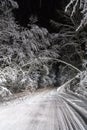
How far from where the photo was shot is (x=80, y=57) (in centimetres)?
685

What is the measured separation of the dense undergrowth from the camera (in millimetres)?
5344

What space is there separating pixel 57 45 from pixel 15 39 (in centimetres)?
154

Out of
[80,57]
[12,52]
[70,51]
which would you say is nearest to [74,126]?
[12,52]

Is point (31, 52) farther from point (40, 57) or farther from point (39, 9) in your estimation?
point (39, 9)

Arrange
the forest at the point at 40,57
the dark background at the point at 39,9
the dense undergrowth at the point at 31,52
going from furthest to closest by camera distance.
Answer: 1. the dark background at the point at 39,9
2. the dense undergrowth at the point at 31,52
3. the forest at the point at 40,57

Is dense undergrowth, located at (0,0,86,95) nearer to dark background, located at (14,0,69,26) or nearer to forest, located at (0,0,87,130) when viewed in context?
forest, located at (0,0,87,130)

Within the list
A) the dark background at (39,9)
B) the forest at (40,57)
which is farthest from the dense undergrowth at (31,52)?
the dark background at (39,9)

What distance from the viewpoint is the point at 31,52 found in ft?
19.7

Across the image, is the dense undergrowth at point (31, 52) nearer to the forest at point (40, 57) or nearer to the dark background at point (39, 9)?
the forest at point (40, 57)

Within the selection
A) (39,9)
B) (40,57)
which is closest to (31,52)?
(40,57)

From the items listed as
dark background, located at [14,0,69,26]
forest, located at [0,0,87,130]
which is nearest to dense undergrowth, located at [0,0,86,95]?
forest, located at [0,0,87,130]

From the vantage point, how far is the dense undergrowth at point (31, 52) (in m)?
5.34

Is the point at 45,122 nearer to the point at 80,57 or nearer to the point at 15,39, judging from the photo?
the point at 15,39

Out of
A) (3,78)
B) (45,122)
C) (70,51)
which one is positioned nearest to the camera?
(45,122)
